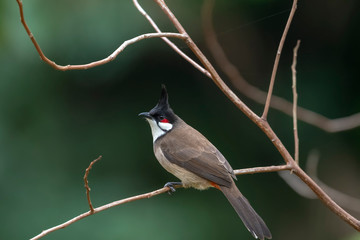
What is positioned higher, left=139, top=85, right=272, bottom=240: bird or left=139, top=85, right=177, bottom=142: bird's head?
left=139, top=85, right=177, bottom=142: bird's head

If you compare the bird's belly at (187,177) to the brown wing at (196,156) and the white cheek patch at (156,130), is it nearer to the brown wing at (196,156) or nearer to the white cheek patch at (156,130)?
the brown wing at (196,156)

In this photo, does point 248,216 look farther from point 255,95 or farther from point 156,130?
point 255,95

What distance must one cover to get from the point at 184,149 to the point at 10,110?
5.21 ft

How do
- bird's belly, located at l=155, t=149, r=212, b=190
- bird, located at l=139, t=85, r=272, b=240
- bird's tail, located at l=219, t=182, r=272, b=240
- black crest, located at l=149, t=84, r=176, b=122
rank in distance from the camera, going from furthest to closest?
black crest, located at l=149, t=84, r=176, b=122
bird's belly, located at l=155, t=149, r=212, b=190
bird, located at l=139, t=85, r=272, b=240
bird's tail, located at l=219, t=182, r=272, b=240

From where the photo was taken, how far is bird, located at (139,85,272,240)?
8.75ft

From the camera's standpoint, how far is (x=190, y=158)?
2.89 metres

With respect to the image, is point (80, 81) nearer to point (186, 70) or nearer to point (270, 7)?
point (186, 70)

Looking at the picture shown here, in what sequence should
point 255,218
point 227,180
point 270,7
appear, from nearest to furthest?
1. point 255,218
2. point 227,180
3. point 270,7

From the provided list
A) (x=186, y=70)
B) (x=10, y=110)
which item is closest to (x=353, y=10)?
(x=186, y=70)

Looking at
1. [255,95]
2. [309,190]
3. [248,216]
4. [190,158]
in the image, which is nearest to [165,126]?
[190,158]

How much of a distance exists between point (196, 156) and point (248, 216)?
1.83 feet

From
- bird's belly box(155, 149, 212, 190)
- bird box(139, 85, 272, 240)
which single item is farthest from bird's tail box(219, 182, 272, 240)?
bird's belly box(155, 149, 212, 190)

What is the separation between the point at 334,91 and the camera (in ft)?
13.1

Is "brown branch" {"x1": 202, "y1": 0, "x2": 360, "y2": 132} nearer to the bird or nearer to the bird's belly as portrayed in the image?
the bird
